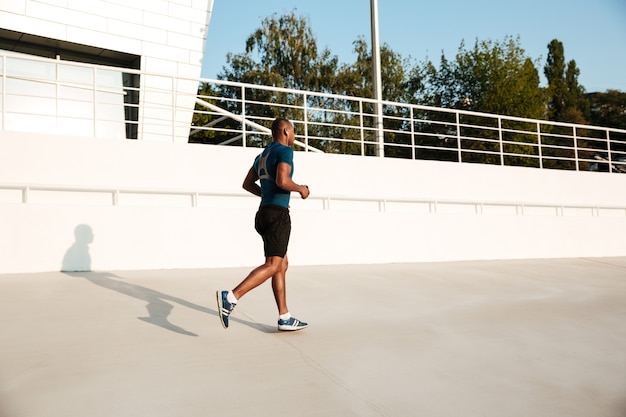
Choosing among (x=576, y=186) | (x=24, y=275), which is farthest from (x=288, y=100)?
(x=24, y=275)

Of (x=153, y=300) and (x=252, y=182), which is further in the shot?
(x=153, y=300)

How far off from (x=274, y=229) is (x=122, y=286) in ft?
9.47

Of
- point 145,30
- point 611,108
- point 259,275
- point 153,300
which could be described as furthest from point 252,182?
point 611,108

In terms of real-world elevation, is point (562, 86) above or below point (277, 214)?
above

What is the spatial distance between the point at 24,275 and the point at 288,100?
2727 cm

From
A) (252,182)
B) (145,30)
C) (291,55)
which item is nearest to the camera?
(252,182)

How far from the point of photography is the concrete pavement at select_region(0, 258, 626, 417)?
302 cm

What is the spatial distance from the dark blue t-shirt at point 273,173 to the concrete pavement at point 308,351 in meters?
1.08

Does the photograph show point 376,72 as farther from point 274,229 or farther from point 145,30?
point 274,229

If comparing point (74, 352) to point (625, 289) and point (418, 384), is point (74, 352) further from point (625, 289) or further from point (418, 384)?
point (625, 289)

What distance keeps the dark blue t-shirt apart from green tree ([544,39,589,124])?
56147 millimetres

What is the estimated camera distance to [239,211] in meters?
9.10

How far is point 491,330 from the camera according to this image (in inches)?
193

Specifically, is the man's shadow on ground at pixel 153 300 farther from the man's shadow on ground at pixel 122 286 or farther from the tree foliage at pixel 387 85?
the tree foliage at pixel 387 85
